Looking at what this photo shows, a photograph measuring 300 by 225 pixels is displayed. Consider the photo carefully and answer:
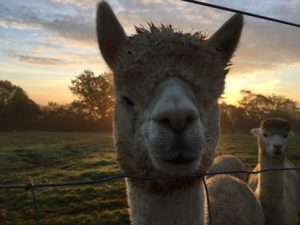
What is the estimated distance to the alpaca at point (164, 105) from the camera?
2262mm

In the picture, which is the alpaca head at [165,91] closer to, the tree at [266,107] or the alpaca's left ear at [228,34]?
the alpaca's left ear at [228,34]

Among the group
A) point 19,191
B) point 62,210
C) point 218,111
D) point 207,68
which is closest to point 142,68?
point 207,68

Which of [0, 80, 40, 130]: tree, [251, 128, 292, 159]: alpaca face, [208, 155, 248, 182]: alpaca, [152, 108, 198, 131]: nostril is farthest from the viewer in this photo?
[0, 80, 40, 130]: tree

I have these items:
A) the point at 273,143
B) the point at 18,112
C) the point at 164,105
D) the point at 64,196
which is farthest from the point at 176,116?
the point at 18,112

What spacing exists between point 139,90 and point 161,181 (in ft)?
1.99

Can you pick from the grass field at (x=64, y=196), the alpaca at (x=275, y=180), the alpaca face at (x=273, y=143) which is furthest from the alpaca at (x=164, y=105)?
the alpaca face at (x=273, y=143)

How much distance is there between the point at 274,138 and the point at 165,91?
5626mm

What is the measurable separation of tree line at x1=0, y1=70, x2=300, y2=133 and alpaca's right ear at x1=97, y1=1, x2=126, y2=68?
38.1 metres

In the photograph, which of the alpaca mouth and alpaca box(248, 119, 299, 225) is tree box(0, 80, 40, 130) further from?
the alpaca mouth

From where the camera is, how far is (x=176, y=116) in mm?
2131

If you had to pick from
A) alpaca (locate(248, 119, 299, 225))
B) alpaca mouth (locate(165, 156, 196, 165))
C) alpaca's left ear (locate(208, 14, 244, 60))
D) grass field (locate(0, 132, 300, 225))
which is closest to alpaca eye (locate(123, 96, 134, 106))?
alpaca mouth (locate(165, 156, 196, 165))

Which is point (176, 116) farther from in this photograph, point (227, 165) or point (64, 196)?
point (64, 196)

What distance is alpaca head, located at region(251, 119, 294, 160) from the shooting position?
7000mm

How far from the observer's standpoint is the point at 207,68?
108 inches
